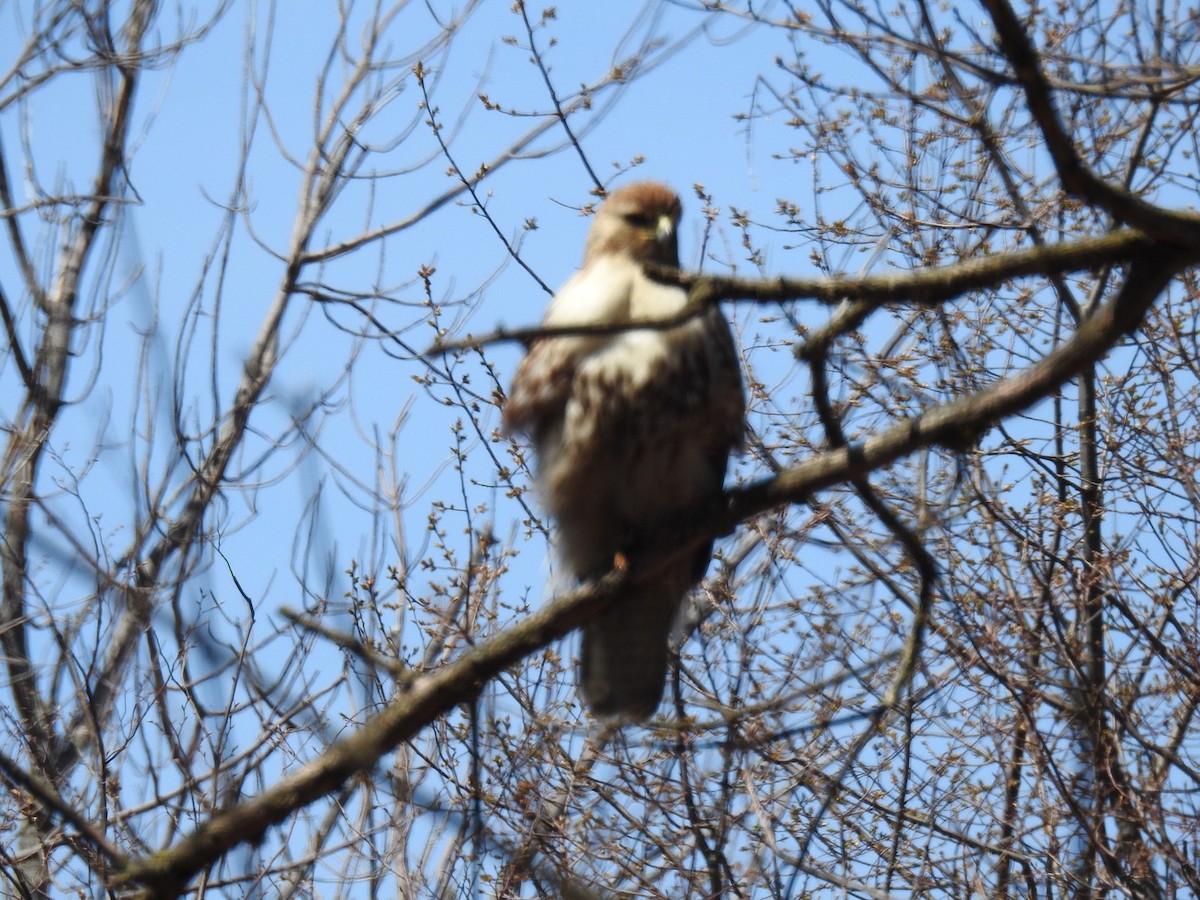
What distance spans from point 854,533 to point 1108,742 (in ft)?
3.74

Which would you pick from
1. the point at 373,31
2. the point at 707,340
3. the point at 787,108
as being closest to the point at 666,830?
the point at 707,340

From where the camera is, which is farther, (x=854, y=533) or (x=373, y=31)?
(x=373, y=31)

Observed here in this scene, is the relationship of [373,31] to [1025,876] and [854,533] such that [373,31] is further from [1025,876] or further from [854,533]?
[1025,876]

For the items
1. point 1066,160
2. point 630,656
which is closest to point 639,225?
point 630,656

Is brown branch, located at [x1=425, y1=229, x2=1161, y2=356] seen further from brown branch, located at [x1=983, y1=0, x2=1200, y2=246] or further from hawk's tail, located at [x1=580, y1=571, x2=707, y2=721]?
hawk's tail, located at [x1=580, y1=571, x2=707, y2=721]

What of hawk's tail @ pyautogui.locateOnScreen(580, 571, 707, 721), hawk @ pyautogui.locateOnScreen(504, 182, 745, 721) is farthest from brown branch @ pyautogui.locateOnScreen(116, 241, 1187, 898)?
hawk's tail @ pyautogui.locateOnScreen(580, 571, 707, 721)

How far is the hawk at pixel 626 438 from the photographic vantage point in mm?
3568

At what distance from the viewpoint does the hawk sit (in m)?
3.57

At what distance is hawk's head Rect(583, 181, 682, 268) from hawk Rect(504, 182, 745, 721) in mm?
122

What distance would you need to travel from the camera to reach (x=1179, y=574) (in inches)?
178

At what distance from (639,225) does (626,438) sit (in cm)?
94

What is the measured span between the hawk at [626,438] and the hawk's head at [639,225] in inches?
4.8

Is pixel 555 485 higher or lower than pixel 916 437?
higher

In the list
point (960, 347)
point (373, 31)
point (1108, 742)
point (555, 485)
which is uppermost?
point (373, 31)
